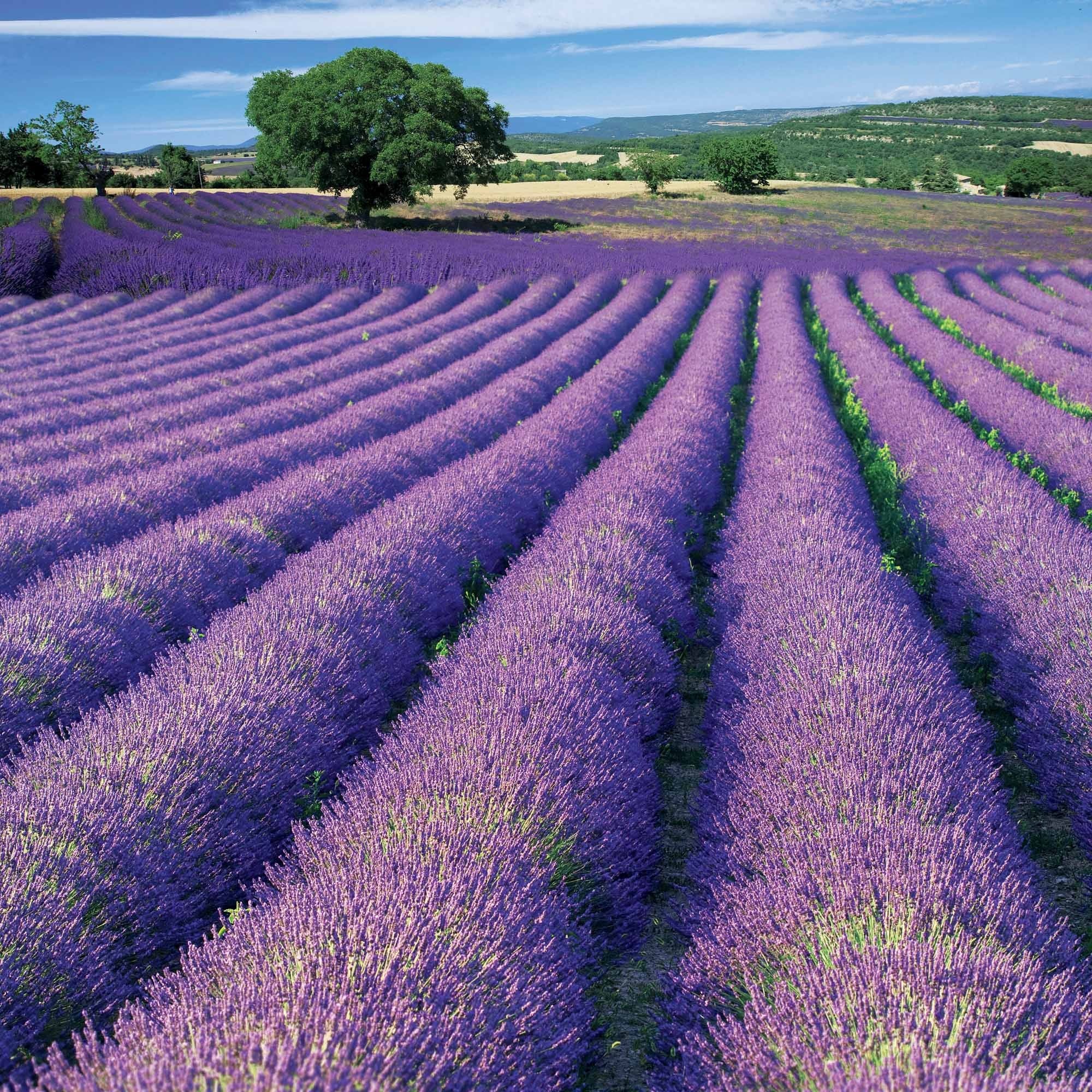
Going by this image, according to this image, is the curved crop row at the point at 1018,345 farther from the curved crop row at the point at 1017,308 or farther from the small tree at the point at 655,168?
the small tree at the point at 655,168

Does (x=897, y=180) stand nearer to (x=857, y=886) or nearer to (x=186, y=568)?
(x=186, y=568)

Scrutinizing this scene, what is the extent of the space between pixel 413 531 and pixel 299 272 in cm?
1649

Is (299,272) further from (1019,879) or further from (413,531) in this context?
(1019,879)

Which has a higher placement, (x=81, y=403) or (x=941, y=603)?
(x=81, y=403)

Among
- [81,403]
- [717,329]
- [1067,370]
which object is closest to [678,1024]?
[81,403]

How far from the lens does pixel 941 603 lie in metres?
4.63

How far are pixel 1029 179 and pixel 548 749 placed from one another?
2345 inches

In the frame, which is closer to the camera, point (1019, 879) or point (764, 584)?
point (1019, 879)

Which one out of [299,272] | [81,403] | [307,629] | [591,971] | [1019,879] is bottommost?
→ [591,971]

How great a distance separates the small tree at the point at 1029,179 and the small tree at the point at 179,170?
1999 inches

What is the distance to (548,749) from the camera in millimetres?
2629

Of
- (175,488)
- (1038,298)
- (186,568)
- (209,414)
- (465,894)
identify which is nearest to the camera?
(465,894)

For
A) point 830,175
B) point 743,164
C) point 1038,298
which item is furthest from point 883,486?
point 830,175

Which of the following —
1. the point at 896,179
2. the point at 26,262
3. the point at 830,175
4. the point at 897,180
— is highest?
the point at 830,175
